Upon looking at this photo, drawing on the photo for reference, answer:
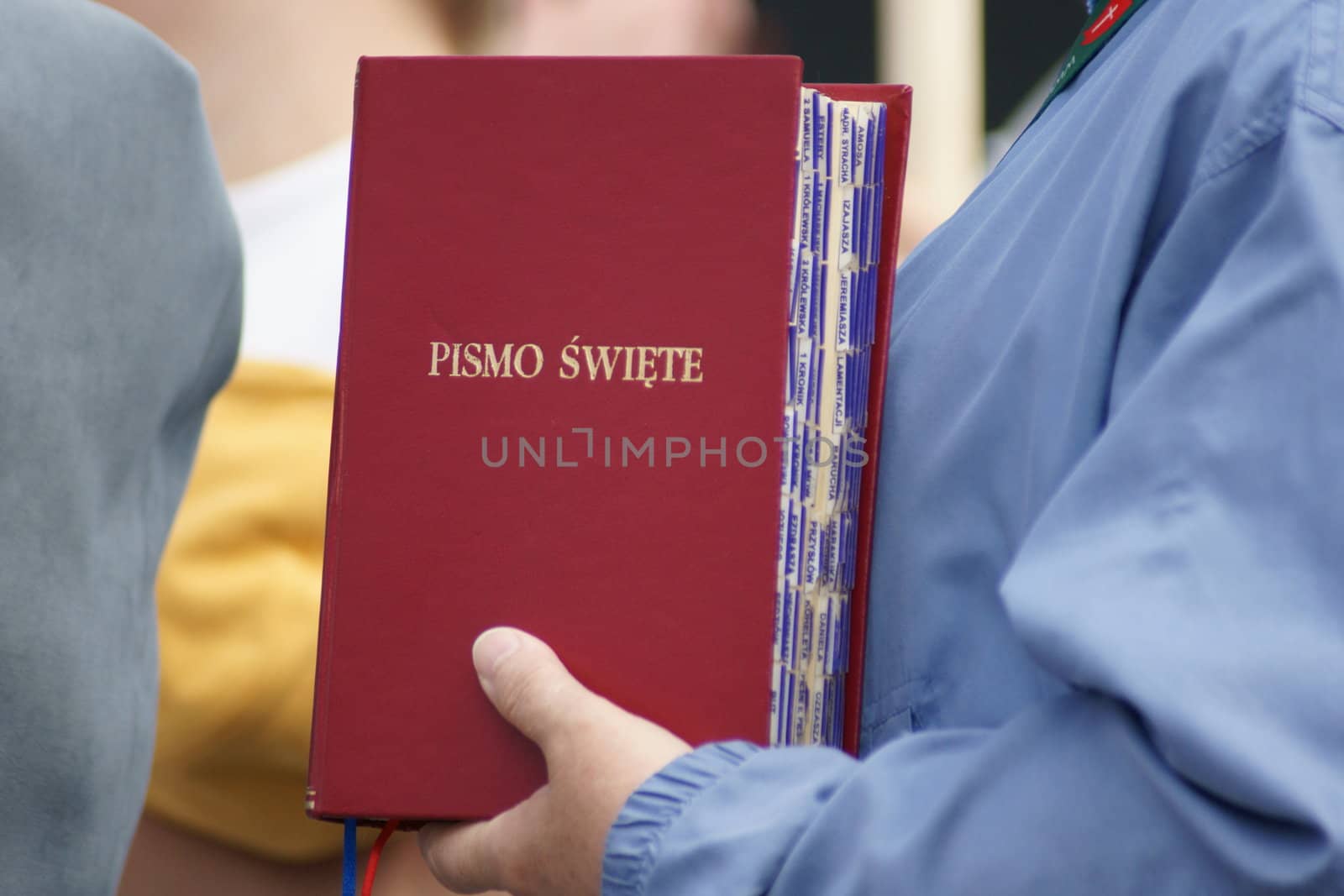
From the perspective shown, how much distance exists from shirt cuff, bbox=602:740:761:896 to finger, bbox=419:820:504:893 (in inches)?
3.0

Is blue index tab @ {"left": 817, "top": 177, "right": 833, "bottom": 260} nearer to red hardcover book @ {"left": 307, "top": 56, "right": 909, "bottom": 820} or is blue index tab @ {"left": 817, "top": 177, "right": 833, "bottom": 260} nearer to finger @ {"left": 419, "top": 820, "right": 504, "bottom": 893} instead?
red hardcover book @ {"left": 307, "top": 56, "right": 909, "bottom": 820}

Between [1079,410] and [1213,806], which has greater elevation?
[1079,410]

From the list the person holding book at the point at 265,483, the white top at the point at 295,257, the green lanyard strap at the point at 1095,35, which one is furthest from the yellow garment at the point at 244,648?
the green lanyard strap at the point at 1095,35

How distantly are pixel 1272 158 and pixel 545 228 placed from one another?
0.95 feet

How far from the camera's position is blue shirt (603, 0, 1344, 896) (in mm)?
408

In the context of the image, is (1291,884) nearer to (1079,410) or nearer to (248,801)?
(1079,410)

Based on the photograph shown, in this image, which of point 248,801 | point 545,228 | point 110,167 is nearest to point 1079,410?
point 545,228

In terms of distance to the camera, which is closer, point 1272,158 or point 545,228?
point 1272,158

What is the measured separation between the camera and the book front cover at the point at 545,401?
575 millimetres

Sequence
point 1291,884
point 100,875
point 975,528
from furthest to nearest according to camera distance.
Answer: point 100,875
point 975,528
point 1291,884

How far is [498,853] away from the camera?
22.1 inches

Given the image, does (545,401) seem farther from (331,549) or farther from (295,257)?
(295,257)

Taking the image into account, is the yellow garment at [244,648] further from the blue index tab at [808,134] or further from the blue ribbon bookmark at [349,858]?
the blue index tab at [808,134]

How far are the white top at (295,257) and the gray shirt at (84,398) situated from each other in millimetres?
341
